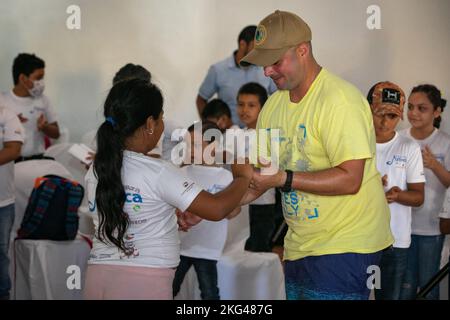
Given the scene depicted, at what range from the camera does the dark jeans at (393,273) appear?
365 centimetres

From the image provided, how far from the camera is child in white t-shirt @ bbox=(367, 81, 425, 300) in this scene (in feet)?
12.0

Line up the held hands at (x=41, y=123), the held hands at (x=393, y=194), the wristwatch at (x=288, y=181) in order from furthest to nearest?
1. the held hands at (x=41, y=123)
2. the held hands at (x=393, y=194)
3. the wristwatch at (x=288, y=181)

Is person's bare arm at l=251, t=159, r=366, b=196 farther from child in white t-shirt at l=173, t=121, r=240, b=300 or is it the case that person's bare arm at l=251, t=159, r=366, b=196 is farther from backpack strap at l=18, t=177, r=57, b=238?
backpack strap at l=18, t=177, r=57, b=238

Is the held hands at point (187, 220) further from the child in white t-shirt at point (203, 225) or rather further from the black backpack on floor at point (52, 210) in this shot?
the black backpack on floor at point (52, 210)

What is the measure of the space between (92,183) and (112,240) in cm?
21

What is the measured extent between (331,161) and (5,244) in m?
2.52

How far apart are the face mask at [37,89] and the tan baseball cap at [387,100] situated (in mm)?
2518

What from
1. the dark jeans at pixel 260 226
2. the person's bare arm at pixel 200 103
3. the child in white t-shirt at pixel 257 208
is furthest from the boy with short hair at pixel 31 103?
the dark jeans at pixel 260 226

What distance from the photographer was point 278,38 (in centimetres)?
265

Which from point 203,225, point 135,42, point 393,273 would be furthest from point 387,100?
point 135,42

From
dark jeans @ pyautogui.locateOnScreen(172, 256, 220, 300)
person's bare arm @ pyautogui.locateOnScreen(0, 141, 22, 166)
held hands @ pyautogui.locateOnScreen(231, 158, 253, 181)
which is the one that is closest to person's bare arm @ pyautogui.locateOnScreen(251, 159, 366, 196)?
held hands @ pyautogui.locateOnScreen(231, 158, 253, 181)

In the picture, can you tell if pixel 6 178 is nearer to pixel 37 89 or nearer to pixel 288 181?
pixel 37 89
